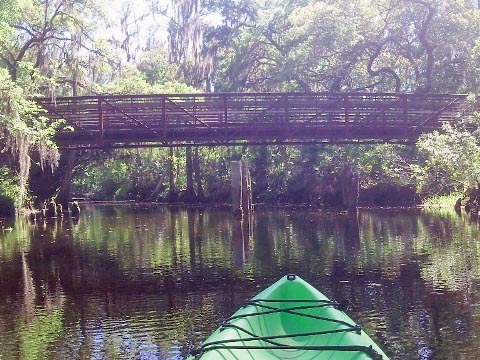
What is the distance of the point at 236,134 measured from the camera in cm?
3081

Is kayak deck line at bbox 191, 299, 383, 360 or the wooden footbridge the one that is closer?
kayak deck line at bbox 191, 299, 383, 360

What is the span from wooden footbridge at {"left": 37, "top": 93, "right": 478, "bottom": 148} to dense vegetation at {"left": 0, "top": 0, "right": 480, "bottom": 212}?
1.33 m

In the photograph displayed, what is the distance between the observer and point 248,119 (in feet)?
108

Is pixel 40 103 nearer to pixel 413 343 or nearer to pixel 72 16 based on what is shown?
pixel 72 16

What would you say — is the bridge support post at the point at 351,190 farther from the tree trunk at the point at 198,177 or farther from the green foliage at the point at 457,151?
the tree trunk at the point at 198,177

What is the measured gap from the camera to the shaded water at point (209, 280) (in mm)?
10734

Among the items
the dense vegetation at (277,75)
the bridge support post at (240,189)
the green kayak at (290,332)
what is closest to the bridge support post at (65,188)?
the dense vegetation at (277,75)

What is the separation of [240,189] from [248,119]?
3.35m

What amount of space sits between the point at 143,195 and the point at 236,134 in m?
23.5

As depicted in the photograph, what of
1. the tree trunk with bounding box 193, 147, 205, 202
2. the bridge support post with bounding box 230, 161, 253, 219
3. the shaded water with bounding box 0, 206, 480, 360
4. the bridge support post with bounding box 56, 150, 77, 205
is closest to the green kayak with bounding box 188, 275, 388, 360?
the shaded water with bounding box 0, 206, 480, 360

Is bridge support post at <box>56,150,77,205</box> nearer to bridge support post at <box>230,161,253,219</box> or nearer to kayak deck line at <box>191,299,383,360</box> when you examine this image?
bridge support post at <box>230,161,253,219</box>

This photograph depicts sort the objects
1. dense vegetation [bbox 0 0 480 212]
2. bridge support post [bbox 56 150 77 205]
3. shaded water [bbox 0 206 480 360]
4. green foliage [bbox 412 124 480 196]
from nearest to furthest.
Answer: shaded water [bbox 0 206 480 360] < green foliage [bbox 412 124 480 196] < dense vegetation [bbox 0 0 480 212] < bridge support post [bbox 56 150 77 205]

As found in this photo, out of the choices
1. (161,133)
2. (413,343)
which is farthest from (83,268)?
(161,133)

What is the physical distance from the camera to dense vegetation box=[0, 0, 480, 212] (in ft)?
98.9
